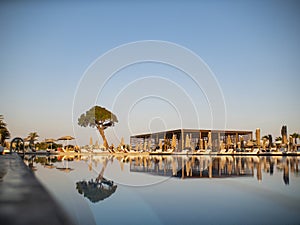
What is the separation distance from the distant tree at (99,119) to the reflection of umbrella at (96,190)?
2483 cm

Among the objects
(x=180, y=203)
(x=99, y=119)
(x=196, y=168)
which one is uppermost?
(x=99, y=119)

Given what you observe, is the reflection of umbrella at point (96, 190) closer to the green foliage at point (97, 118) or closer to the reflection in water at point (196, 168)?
the reflection in water at point (196, 168)

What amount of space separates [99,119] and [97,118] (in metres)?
0.26

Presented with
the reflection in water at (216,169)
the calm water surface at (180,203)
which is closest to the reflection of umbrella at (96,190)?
the calm water surface at (180,203)

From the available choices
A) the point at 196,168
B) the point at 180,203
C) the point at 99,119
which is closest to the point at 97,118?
the point at 99,119

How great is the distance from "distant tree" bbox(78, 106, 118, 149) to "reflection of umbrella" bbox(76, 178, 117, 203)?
977 inches

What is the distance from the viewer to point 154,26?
513 inches

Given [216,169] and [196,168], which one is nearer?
[216,169]

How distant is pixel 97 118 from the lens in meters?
30.0

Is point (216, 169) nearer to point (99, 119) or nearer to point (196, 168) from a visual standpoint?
point (196, 168)

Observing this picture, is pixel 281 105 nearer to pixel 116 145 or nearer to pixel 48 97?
pixel 48 97

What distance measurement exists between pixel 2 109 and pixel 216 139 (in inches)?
748

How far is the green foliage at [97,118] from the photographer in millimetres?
29702

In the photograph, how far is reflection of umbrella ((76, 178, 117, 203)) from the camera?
339cm
